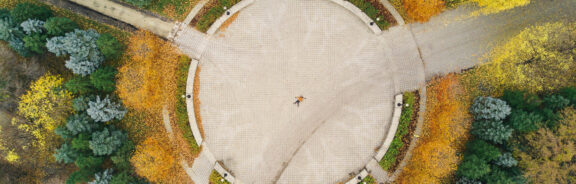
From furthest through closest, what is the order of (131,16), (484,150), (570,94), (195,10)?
(131,16) < (195,10) < (570,94) < (484,150)

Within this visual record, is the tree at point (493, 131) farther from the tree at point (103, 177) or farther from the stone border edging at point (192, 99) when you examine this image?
the tree at point (103, 177)

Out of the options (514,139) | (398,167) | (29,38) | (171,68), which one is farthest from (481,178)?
(29,38)

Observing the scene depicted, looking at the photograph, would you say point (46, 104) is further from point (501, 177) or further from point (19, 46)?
point (501, 177)

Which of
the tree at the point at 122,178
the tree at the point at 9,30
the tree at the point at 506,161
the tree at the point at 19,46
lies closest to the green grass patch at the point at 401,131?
the tree at the point at 506,161

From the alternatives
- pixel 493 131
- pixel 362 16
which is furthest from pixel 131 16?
pixel 493 131

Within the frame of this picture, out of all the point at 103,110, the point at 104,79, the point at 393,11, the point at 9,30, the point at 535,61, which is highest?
the point at 393,11

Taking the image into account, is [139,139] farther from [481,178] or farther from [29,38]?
[481,178]
